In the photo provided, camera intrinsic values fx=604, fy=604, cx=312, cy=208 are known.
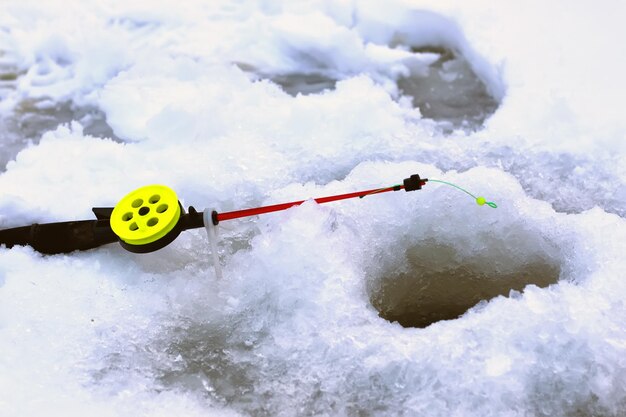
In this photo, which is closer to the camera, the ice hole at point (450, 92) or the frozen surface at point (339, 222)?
the frozen surface at point (339, 222)

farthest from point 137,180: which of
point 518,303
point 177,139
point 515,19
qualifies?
point 515,19

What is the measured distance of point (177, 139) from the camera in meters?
2.47

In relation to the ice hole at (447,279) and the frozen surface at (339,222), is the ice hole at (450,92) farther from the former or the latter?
the ice hole at (447,279)

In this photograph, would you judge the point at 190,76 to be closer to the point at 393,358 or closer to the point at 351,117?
the point at 351,117

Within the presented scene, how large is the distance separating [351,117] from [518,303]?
113 centimetres

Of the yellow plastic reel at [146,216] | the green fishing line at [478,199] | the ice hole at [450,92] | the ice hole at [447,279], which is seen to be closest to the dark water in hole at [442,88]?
the ice hole at [450,92]

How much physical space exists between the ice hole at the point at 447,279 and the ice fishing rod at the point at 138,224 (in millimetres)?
196

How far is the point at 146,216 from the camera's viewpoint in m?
1.75

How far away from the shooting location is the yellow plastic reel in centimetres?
171

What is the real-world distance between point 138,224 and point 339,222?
0.61m

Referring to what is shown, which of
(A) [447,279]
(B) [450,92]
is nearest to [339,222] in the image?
(A) [447,279]

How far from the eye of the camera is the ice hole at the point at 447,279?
6.17ft

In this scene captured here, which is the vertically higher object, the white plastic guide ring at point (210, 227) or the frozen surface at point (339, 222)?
the white plastic guide ring at point (210, 227)

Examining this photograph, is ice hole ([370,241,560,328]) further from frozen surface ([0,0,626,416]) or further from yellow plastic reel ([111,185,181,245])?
yellow plastic reel ([111,185,181,245])
